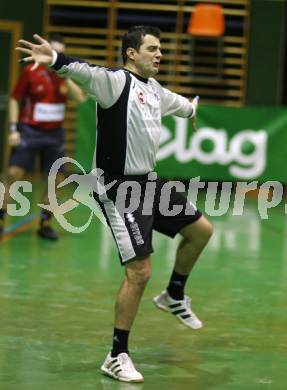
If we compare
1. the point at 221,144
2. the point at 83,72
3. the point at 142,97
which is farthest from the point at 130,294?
the point at 221,144

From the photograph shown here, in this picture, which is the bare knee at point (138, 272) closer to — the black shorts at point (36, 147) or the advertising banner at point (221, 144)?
the black shorts at point (36, 147)

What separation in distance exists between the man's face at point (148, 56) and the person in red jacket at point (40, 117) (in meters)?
4.25

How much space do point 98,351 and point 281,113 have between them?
28.5 feet

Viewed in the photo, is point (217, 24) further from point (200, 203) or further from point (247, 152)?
point (200, 203)

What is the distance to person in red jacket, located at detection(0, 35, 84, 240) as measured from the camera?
9383 millimetres

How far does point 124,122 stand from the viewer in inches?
200

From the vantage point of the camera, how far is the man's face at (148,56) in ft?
16.9

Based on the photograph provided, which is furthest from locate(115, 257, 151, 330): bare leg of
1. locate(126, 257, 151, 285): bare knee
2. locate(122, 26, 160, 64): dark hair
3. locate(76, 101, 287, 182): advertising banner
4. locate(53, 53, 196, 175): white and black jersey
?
locate(76, 101, 287, 182): advertising banner

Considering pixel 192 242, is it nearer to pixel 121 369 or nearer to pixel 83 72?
pixel 121 369

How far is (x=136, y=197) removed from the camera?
5145 millimetres

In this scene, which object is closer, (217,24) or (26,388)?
(26,388)

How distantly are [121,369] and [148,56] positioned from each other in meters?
1.72

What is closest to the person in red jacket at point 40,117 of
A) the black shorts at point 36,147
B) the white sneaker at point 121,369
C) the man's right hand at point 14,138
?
the black shorts at point 36,147

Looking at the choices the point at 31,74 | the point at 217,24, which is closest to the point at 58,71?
the point at 31,74
